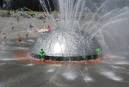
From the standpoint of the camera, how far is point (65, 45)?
19.8m

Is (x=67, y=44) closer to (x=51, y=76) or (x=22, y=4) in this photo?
(x=51, y=76)

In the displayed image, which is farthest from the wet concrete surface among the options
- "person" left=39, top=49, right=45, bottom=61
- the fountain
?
the fountain

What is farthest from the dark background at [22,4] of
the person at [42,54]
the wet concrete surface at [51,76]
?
the wet concrete surface at [51,76]

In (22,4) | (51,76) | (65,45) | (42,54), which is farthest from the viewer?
(22,4)

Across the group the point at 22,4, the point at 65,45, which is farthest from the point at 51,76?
the point at 22,4

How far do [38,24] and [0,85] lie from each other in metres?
29.0

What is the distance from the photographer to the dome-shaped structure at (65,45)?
64.2 feet

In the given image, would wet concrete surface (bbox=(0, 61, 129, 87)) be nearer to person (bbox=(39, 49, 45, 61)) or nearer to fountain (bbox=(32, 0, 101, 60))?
person (bbox=(39, 49, 45, 61))

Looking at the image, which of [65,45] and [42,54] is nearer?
[42,54]

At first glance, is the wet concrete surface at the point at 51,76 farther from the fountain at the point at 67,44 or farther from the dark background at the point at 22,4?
the dark background at the point at 22,4

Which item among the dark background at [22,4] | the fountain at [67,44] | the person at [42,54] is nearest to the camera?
the person at [42,54]

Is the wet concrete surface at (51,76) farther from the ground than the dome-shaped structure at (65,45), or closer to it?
closer to it

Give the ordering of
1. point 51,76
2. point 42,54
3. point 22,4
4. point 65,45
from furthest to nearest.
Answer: point 22,4
point 65,45
point 42,54
point 51,76

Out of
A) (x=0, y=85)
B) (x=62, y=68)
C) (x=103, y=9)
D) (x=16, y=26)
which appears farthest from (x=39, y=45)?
(x=103, y=9)
